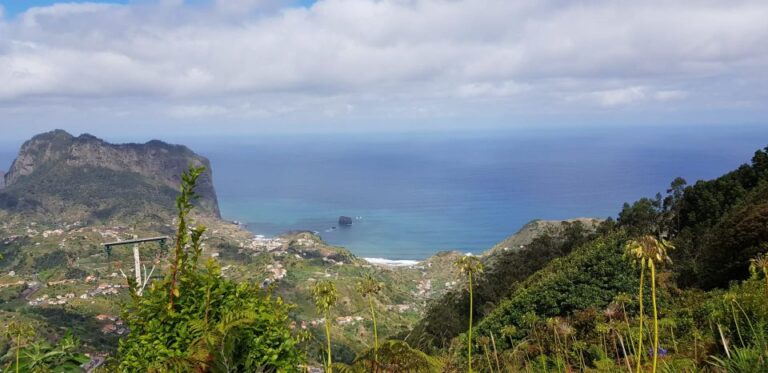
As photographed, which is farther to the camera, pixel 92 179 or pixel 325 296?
pixel 92 179

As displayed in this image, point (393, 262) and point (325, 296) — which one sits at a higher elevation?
point (325, 296)

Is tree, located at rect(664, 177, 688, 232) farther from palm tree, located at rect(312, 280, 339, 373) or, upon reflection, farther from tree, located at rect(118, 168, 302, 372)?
tree, located at rect(118, 168, 302, 372)

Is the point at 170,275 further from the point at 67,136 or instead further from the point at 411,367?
the point at 67,136

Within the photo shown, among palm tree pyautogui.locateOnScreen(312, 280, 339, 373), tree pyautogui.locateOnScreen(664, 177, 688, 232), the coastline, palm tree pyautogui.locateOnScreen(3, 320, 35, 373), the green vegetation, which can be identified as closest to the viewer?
palm tree pyautogui.locateOnScreen(3, 320, 35, 373)

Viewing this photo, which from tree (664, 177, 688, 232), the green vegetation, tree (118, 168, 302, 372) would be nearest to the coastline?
the green vegetation

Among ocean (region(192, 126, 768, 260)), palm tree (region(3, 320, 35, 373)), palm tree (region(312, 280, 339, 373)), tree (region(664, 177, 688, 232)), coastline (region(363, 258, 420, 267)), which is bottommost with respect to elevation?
coastline (region(363, 258, 420, 267))

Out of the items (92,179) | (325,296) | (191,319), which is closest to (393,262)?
(325,296)

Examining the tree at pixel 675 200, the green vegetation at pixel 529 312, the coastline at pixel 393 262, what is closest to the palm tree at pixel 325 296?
the green vegetation at pixel 529 312

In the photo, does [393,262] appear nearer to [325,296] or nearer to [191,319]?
[325,296]

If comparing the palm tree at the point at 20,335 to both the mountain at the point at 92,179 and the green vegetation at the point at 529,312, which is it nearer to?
the green vegetation at the point at 529,312
